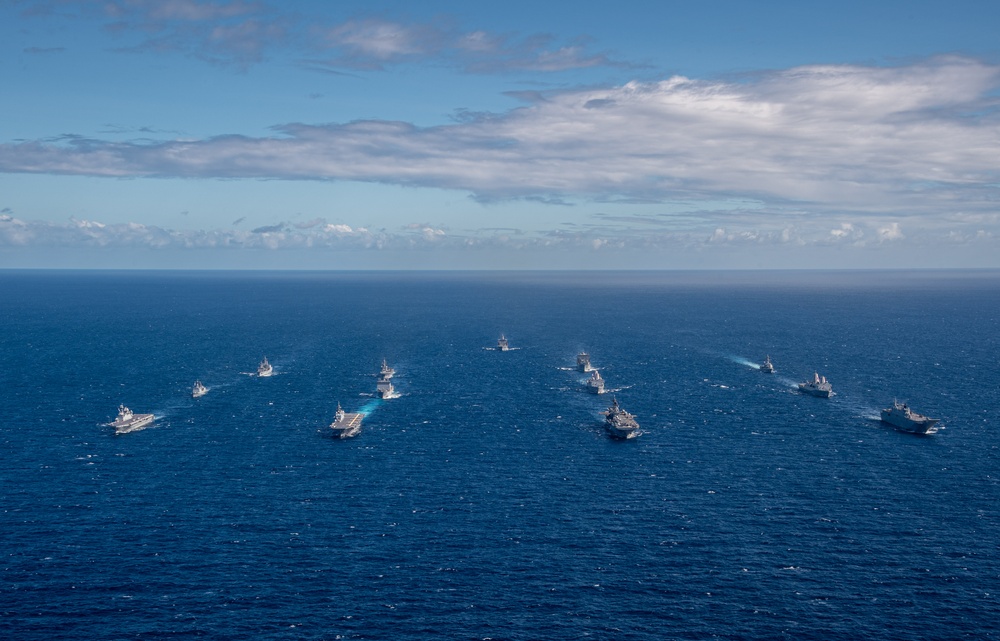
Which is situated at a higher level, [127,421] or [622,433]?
[622,433]

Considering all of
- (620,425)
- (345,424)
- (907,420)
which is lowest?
(345,424)

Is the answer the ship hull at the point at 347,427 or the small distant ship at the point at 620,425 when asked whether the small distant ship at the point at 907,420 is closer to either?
the small distant ship at the point at 620,425

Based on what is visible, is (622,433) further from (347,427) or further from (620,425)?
(347,427)

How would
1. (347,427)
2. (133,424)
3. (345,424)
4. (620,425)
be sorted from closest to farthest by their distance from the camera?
(620,425) < (347,427) < (345,424) < (133,424)

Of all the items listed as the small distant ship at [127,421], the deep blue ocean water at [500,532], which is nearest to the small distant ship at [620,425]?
the deep blue ocean water at [500,532]

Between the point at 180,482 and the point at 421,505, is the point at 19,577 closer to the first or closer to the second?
the point at 180,482

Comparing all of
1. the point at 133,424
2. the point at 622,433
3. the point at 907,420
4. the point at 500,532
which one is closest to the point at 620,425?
the point at 622,433
